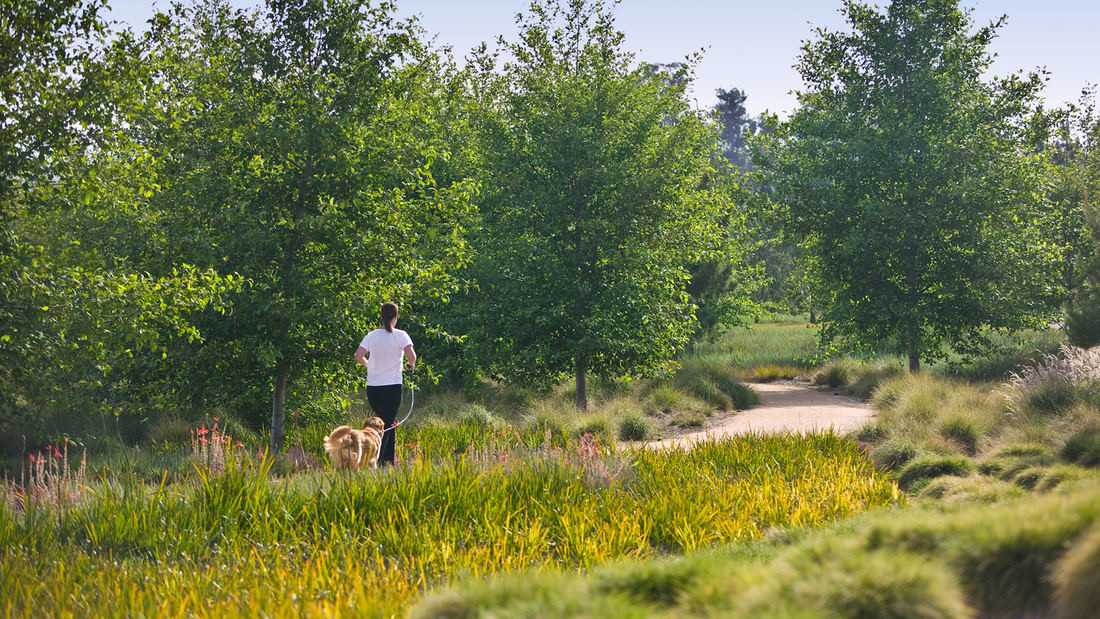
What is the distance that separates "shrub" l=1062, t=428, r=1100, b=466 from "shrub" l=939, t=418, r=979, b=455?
1.67 m

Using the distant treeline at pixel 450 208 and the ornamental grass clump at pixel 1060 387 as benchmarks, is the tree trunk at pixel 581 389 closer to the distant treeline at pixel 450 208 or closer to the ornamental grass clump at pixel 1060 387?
the distant treeline at pixel 450 208

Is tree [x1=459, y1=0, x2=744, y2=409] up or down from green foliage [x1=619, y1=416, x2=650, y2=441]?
up

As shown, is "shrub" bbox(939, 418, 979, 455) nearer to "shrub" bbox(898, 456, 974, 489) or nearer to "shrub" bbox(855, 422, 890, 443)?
"shrub" bbox(855, 422, 890, 443)

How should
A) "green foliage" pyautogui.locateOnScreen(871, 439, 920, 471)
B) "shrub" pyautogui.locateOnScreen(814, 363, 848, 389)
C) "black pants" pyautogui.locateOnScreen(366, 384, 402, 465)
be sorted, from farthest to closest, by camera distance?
"shrub" pyautogui.locateOnScreen(814, 363, 848, 389) → "green foliage" pyautogui.locateOnScreen(871, 439, 920, 471) → "black pants" pyautogui.locateOnScreen(366, 384, 402, 465)

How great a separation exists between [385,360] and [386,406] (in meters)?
0.59

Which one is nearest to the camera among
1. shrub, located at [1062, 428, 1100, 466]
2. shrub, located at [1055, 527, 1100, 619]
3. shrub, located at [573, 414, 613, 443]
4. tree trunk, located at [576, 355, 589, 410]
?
shrub, located at [1055, 527, 1100, 619]

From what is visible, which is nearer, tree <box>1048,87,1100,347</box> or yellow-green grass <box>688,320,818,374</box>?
tree <box>1048,87,1100,347</box>

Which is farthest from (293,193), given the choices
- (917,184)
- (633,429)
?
(917,184)

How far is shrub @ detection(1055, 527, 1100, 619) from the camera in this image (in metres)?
3.78

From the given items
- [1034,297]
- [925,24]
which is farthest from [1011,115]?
[1034,297]

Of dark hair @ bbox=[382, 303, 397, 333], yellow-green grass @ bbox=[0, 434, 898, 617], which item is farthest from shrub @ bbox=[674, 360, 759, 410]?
dark hair @ bbox=[382, 303, 397, 333]

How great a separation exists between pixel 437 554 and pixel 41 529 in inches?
134

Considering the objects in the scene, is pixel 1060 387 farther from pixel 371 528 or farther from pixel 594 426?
pixel 371 528

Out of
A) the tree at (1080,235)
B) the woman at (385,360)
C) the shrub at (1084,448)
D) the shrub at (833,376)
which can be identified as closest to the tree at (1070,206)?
the tree at (1080,235)
